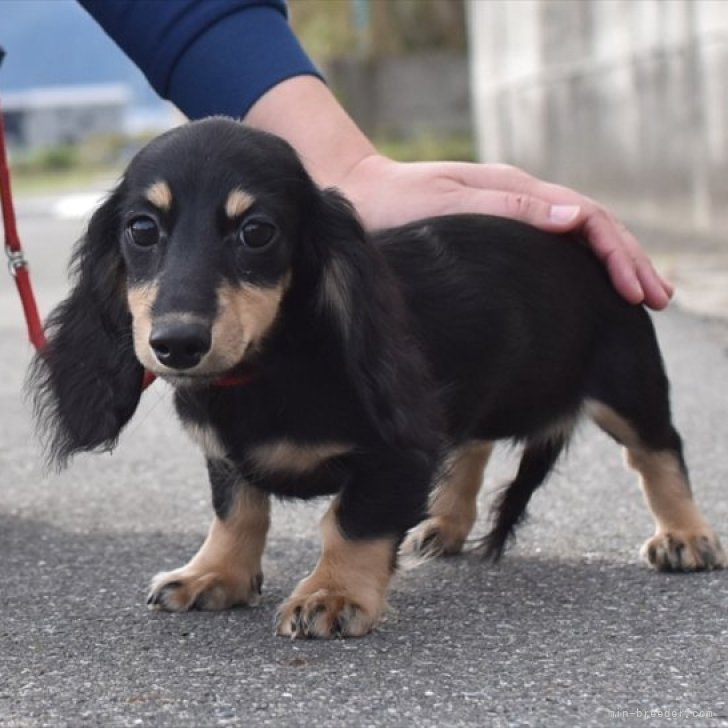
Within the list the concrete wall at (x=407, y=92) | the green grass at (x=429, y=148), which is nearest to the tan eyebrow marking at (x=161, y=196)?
the green grass at (x=429, y=148)

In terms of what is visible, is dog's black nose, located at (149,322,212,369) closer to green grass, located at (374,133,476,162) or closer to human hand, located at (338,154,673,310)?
human hand, located at (338,154,673,310)

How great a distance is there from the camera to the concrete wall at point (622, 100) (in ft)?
29.7

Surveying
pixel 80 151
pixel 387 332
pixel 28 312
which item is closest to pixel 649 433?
pixel 387 332

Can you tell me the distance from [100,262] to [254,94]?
919 mm

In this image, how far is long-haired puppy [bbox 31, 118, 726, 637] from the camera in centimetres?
248

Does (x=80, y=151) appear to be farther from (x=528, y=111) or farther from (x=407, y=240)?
(x=407, y=240)

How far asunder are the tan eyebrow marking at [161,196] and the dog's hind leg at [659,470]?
3.37 feet

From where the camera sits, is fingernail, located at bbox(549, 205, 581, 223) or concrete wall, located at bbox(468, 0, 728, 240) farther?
concrete wall, located at bbox(468, 0, 728, 240)

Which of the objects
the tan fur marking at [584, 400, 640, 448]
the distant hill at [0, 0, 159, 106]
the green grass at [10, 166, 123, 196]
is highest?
the tan fur marking at [584, 400, 640, 448]

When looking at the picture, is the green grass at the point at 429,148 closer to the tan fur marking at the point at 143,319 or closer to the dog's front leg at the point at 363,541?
the dog's front leg at the point at 363,541

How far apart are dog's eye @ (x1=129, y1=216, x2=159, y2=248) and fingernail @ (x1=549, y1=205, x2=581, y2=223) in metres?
0.94

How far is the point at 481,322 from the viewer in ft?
9.51

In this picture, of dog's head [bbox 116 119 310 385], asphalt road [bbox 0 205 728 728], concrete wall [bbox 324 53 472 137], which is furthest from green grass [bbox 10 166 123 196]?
dog's head [bbox 116 119 310 385]

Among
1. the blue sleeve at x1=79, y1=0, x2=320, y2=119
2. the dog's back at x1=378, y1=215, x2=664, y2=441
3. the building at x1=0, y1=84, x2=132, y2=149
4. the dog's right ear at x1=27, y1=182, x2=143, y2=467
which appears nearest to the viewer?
the dog's right ear at x1=27, y1=182, x2=143, y2=467
